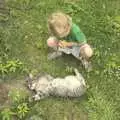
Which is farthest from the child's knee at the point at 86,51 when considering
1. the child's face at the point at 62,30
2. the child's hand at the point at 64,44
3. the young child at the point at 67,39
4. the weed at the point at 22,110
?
the weed at the point at 22,110

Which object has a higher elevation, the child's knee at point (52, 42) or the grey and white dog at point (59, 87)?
the child's knee at point (52, 42)

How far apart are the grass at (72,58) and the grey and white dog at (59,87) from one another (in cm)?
8

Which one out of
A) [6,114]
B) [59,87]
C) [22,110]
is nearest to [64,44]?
[59,87]

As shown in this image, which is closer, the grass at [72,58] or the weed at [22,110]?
the weed at [22,110]

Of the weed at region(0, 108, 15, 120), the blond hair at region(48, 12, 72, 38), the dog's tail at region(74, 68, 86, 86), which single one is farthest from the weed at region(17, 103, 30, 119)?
the blond hair at region(48, 12, 72, 38)

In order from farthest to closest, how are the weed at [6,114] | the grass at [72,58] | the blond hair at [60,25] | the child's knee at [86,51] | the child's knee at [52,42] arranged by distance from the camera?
the child's knee at [52,42]
the child's knee at [86,51]
the blond hair at [60,25]
the grass at [72,58]
the weed at [6,114]

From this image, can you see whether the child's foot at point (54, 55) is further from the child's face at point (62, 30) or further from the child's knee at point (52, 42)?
the child's face at point (62, 30)

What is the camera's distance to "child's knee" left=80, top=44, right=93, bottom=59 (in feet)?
20.4

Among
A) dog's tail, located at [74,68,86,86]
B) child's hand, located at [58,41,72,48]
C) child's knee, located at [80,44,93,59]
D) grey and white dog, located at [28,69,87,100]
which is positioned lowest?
grey and white dog, located at [28,69,87,100]

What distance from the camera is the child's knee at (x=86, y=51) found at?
6.21 meters

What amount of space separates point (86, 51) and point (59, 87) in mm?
593

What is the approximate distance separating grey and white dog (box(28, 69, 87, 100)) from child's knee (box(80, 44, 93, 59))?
35cm

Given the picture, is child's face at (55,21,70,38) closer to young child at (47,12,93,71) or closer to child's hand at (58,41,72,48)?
young child at (47,12,93,71)

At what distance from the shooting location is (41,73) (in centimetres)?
624
